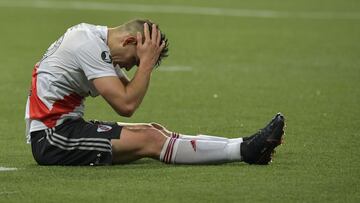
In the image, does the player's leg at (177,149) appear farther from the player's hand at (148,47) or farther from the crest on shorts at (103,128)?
the player's hand at (148,47)

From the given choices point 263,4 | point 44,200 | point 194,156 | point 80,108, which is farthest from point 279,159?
point 263,4

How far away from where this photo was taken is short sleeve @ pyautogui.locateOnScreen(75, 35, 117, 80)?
9.13m

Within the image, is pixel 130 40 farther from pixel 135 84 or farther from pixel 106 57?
pixel 135 84

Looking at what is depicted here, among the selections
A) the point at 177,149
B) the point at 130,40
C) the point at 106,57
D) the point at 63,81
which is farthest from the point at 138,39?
the point at 177,149

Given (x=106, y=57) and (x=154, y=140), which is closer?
(x=106, y=57)

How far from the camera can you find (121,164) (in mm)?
9570

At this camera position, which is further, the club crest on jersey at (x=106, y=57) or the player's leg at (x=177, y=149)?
the player's leg at (x=177, y=149)

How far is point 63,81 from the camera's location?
9.44 meters

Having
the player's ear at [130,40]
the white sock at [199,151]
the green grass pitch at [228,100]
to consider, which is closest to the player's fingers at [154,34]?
the player's ear at [130,40]

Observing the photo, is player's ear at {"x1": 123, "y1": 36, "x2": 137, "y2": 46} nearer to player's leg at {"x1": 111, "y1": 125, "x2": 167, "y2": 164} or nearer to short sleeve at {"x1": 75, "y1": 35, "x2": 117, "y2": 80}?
short sleeve at {"x1": 75, "y1": 35, "x2": 117, "y2": 80}

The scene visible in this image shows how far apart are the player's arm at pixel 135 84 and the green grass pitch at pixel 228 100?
54 centimetres

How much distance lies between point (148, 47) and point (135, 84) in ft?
1.04

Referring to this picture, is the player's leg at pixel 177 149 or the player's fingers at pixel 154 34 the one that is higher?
the player's fingers at pixel 154 34

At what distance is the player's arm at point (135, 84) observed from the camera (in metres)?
9.09
